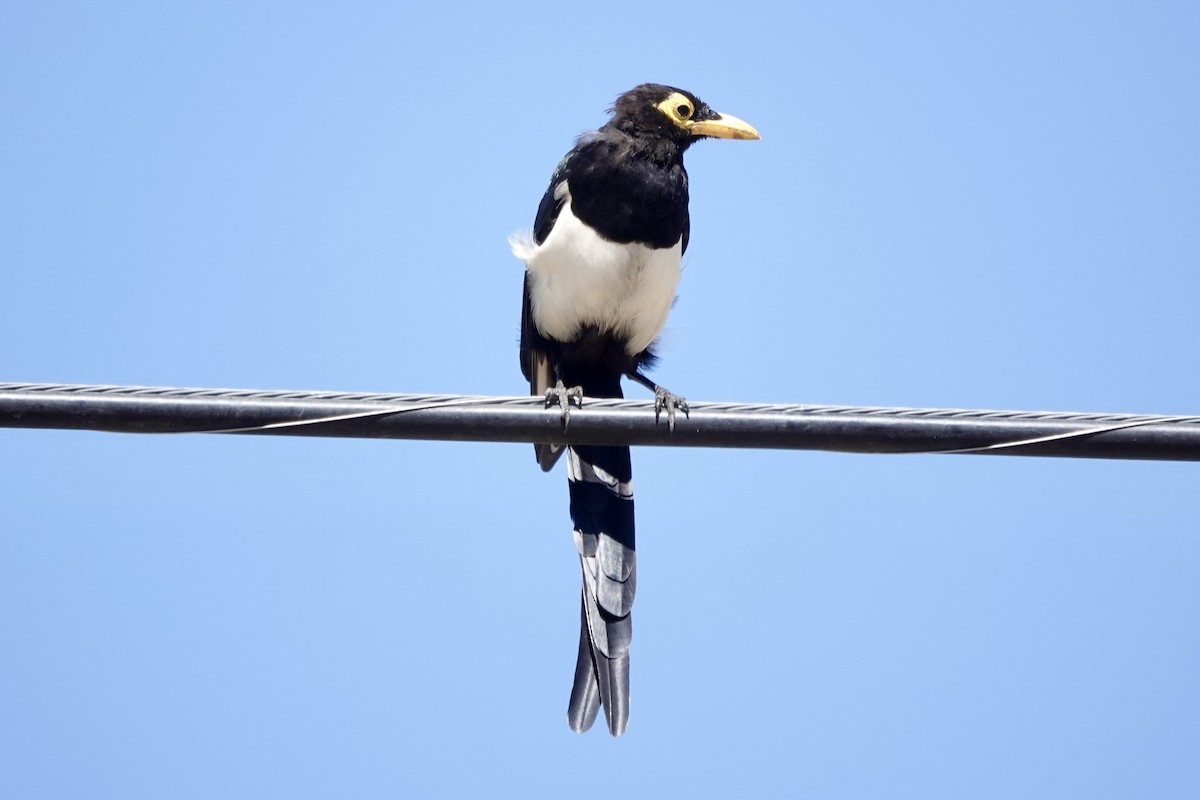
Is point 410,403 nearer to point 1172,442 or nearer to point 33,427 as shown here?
point 33,427

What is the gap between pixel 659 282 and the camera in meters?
4.84

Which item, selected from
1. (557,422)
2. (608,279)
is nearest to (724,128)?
(608,279)

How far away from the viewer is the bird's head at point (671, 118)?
512 centimetres

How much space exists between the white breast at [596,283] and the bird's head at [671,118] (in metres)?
0.45

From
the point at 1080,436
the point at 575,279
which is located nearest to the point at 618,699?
the point at 575,279

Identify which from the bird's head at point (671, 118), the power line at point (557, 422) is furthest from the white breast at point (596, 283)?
the power line at point (557, 422)

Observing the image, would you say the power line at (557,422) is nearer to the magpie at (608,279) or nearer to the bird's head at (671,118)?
the magpie at (608,279)

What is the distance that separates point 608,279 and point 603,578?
3.66ft

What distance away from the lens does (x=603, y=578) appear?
4445 mm

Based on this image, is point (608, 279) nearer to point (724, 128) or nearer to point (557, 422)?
point (724, 128)

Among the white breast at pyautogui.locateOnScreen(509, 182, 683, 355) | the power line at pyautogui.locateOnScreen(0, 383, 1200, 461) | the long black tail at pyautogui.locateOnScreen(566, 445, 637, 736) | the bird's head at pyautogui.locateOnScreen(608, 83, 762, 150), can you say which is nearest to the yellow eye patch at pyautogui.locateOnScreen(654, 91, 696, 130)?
the bird's head at pyautogui.locateOnScreen(608, 83, 762, 150)

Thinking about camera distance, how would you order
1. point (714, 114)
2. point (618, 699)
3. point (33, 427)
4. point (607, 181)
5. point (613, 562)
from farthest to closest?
point (714, 114), point (607, 181), point (613, 562), point (618, 699), point (33, 427)

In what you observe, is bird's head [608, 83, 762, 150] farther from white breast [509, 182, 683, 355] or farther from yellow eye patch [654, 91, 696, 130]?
white breast [509, 182, 683, 355]

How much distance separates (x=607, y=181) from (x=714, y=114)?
73 cm
